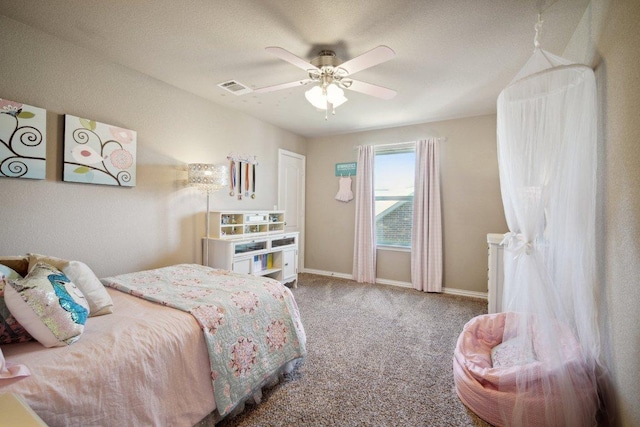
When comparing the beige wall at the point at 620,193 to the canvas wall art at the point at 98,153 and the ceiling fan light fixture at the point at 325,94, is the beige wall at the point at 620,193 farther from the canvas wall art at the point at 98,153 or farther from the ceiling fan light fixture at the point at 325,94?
the canvas wall art at the point at 98,153

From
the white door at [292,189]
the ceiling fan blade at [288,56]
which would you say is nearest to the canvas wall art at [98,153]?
the ceiling fan blade at [288,56]

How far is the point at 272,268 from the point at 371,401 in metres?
2.41

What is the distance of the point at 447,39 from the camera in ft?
6.98

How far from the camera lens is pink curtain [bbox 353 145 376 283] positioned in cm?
452

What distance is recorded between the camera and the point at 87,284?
62.9 inches

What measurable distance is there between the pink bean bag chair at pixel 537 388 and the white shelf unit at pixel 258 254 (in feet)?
8.01

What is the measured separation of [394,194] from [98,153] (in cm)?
380

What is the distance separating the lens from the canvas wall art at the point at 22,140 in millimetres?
1939

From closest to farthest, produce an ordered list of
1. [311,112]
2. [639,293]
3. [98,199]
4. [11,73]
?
[639,293] < [11,73] < [98,199] < [311,112]

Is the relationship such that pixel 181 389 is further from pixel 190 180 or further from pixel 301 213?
pixel 301 213

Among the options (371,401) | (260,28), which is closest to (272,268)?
(371,401)

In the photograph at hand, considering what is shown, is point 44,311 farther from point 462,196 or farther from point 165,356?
point 462,196

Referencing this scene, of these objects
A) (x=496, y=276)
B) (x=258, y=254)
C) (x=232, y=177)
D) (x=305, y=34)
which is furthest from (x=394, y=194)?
(x=305, y=34)

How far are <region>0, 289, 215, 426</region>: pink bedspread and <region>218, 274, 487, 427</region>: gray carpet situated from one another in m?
0.43
